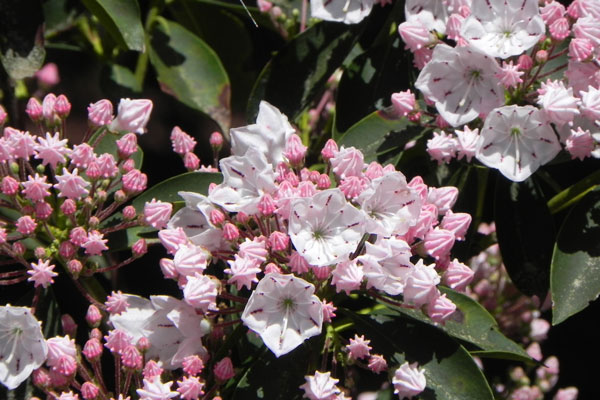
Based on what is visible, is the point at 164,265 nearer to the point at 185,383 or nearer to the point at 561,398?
the point at 185,383

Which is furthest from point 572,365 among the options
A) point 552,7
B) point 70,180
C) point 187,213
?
point 70,180

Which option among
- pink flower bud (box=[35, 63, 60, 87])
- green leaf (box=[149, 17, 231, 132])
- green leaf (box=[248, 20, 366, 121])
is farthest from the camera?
pink flower bud (box=[35, 63, 60, 87])

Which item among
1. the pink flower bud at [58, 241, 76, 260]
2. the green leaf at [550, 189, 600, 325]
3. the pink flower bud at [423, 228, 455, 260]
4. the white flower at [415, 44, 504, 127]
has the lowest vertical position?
the green leaf at [550, 189, 600, 325]

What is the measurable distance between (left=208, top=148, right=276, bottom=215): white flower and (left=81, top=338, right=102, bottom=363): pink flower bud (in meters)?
0.39

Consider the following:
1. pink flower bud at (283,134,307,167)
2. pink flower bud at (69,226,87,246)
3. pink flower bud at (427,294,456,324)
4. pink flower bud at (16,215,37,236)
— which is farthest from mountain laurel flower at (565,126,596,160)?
pink flower bud at (16,215,37,236)

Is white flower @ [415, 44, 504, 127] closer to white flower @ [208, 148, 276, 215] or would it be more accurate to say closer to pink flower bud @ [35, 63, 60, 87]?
white flower @ [208, 148, 276, 215]

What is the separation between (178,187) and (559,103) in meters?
0.88

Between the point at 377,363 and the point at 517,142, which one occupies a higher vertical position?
the point at 517,142

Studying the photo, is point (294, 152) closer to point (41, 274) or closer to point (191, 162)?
point (191, 162)

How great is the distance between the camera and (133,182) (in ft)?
7.52

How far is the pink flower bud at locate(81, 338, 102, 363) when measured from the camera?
2.12 metres

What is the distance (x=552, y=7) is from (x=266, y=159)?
726mm

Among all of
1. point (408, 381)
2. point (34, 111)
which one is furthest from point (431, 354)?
point (34, 111)

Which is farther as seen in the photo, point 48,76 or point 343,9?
point 48,76
